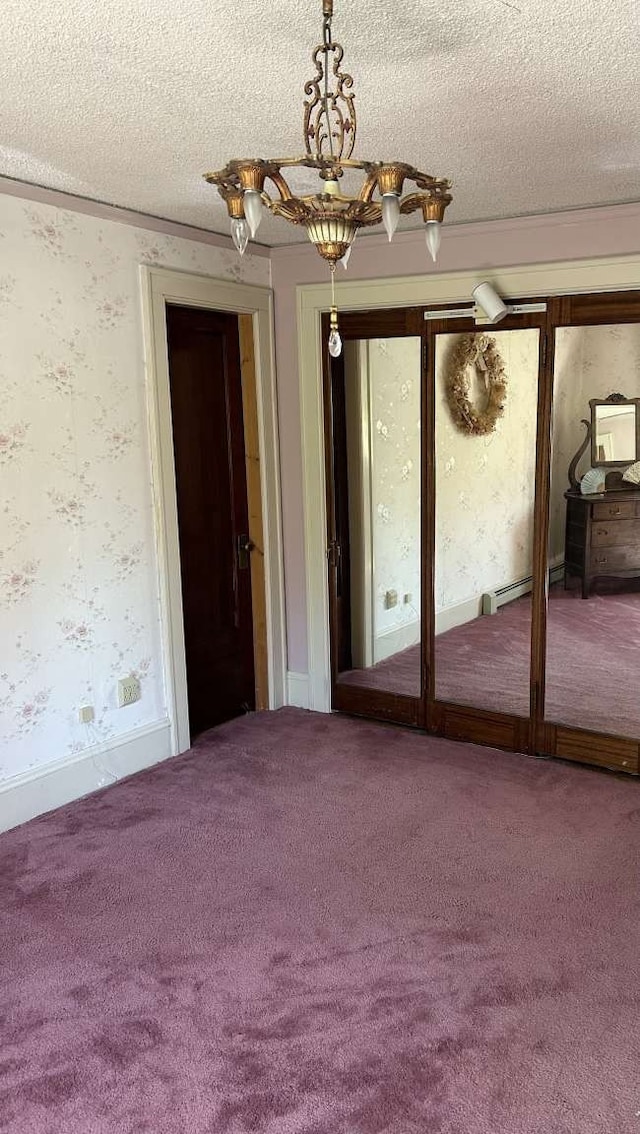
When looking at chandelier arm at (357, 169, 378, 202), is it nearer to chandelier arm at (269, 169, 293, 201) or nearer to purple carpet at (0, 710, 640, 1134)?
chandelier arm at (269, 169, 293, 201)

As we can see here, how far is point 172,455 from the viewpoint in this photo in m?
3.90

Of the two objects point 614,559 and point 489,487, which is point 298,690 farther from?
point 614,559

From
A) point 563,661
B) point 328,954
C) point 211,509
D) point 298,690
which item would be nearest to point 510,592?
point 563,661

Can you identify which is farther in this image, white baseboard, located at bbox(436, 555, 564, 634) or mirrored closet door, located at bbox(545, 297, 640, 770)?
white baseboard, located at bbox(436, 555, 564, 634)

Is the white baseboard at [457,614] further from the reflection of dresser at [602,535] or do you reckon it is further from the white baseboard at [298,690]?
the white baseboard at [298,690]

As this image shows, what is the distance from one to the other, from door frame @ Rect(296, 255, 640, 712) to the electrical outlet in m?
1.11

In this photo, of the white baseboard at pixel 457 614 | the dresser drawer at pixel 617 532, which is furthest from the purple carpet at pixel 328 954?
the dresser drawer at pixel 617 532

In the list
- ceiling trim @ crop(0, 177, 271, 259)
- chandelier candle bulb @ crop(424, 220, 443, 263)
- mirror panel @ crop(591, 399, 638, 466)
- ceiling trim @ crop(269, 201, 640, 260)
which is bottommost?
mirror panel @ crop(591, 399, 638, 466)

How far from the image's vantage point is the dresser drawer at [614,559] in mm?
3734

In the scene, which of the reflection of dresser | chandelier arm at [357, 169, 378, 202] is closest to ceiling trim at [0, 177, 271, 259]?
chandelier arm at [357, 169, 378, 202]

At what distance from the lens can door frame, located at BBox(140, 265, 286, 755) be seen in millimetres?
3768

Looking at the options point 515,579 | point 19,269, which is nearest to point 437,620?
point 515,579

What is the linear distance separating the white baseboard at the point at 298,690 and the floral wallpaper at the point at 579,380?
157 centimetres

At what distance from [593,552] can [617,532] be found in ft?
0.44
